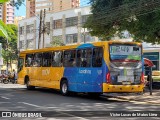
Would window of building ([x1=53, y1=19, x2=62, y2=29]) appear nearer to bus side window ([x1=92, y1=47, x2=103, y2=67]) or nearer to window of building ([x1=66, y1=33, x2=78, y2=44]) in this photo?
window of building ([x1=66, y1=33, x2=78, y2=44])

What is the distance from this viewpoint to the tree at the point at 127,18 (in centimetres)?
2248

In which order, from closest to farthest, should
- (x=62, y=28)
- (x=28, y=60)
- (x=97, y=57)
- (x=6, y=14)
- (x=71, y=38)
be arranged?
(x=6, y=14) < (x=97, y=57) < (x=28, y=60) < (x=71, y=38) < (x=62, y=28)

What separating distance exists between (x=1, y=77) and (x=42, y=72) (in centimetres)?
2112

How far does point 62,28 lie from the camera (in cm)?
6600

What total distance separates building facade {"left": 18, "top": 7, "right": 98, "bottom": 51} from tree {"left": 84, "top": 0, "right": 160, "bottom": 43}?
29.0m

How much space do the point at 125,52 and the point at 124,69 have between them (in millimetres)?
911

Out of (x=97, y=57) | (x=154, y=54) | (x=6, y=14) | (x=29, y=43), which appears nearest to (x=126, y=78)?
(x=97, y=57)

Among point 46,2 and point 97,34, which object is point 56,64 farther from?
point 46,2

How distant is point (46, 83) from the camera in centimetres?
2264

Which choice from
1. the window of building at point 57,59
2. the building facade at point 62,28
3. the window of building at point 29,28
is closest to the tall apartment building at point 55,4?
the window of building at point 29,28

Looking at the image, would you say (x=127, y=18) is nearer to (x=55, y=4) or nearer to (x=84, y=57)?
(x=84, y=57)

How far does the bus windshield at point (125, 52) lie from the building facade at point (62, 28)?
1504 inches

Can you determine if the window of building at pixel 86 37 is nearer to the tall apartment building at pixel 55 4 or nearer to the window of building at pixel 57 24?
the window of building at pixel 57 24

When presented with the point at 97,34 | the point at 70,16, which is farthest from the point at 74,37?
the point at 97,34
